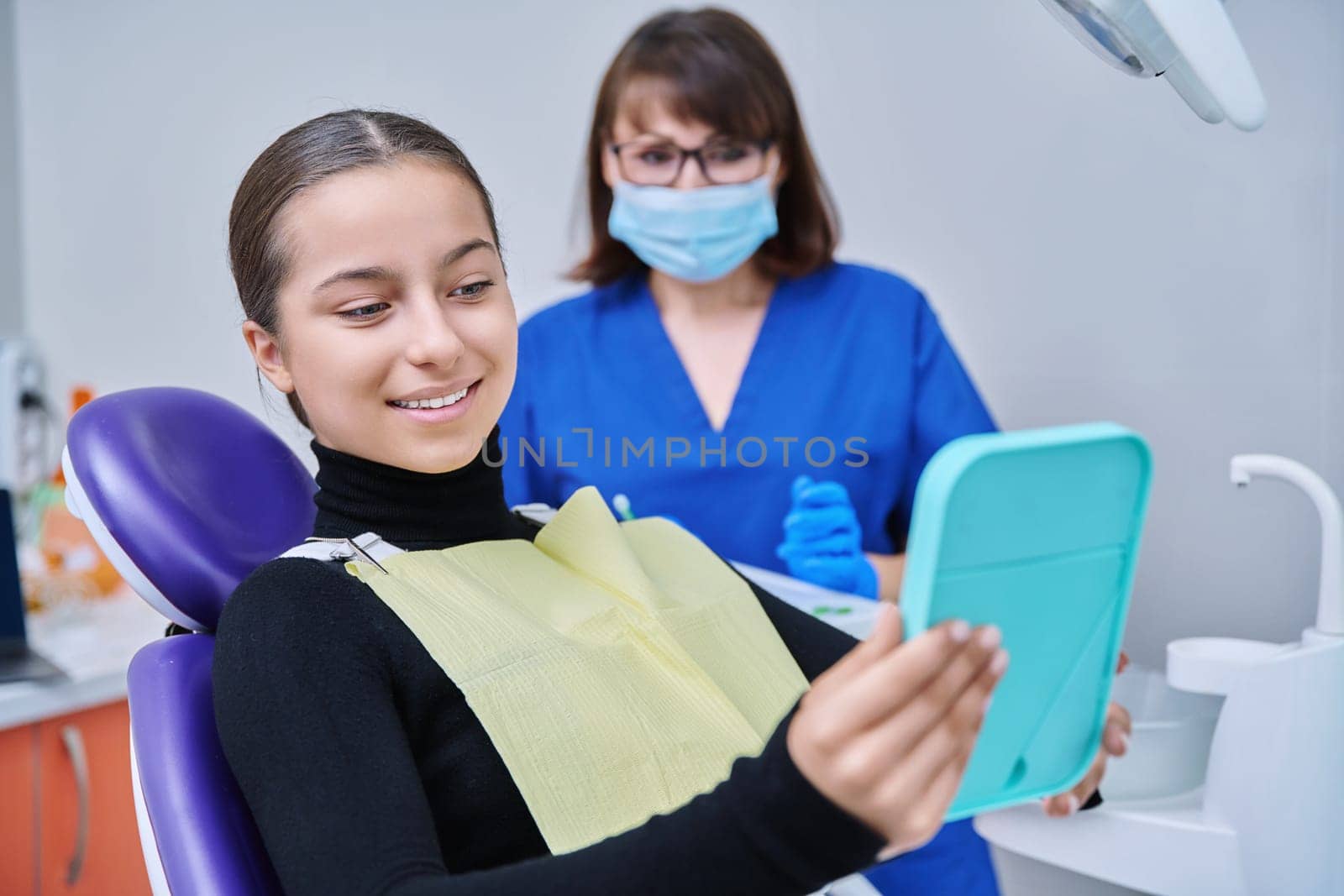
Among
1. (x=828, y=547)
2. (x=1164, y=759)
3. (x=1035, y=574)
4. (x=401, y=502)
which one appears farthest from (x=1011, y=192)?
(x=1035, y=574)

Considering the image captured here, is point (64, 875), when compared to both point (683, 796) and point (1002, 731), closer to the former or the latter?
point (683, 796)

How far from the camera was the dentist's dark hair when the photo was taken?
27.2 inches

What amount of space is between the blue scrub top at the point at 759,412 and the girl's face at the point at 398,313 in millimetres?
757

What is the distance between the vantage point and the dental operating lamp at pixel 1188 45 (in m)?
0.61

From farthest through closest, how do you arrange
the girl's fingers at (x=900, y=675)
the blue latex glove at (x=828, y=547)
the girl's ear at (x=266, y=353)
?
the blue latex glove at (x=828, y=547), the girl's ear at (x=266, y=353), the girl's fingers at (x=900, y=675)

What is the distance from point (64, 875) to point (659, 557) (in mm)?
1276

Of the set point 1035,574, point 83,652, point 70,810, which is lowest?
point 70,810

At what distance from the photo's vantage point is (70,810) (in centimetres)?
172

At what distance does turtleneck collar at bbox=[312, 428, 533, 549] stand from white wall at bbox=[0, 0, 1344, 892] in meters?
0.72

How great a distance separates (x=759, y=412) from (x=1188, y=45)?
93cm

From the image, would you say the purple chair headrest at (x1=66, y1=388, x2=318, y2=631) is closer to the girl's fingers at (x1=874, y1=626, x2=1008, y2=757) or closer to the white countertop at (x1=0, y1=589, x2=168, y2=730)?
the girl's fingers at (x1=874, y1=626, x2=1008, y2=757)

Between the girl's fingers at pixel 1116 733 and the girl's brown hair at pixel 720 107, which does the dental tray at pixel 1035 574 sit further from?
the girl's brown hair at pixel 720 107

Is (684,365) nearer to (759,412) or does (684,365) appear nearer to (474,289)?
(759,412)

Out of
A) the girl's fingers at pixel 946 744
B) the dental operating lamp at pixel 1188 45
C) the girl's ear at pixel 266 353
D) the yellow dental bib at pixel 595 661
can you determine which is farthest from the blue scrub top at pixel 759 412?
the girl's fingers at pixel 946 744
